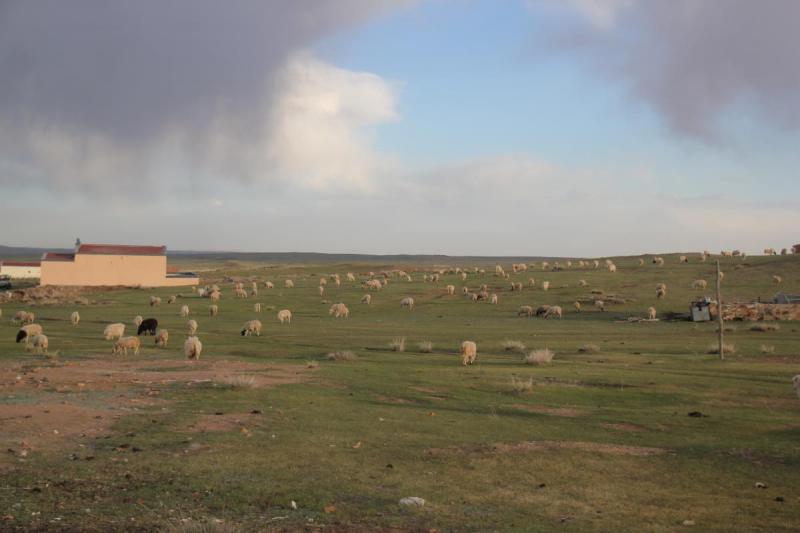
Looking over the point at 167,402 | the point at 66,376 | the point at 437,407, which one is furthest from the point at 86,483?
the point at 66,376

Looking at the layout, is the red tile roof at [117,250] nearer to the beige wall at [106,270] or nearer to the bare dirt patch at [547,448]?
the beige wall at [106,270]

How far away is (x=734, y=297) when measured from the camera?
64250mm

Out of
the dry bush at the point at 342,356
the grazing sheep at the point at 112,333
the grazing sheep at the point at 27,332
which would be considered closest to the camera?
the dry bush at the point at 342,356

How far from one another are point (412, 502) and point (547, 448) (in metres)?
4.91

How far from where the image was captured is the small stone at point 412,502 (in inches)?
414

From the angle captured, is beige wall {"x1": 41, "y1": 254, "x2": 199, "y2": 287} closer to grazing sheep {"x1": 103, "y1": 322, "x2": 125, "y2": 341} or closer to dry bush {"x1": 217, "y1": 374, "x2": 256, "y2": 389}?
grazing sheep {"x1": 103, "y1": 322, "x2": 125, "y2": 341}

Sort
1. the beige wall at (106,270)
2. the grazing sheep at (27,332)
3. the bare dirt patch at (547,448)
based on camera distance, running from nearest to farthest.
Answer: the bare dirt patch at (547,448)
the grazing sheep at (27,332)
the beige wall at (106,270)

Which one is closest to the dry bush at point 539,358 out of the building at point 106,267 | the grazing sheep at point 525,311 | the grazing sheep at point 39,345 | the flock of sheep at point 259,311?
the flock of sheep at point 259,311

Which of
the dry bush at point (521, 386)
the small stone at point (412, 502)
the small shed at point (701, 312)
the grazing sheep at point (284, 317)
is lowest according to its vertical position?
the grazing sheep at point (284, 317)

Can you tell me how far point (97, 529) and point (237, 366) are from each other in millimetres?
18272

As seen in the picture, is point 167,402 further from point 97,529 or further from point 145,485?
point 97,529

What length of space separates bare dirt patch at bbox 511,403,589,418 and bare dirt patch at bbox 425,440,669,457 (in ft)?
12.4

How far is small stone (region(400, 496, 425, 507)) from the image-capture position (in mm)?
10523

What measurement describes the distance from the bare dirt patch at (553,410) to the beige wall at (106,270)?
256 feet
